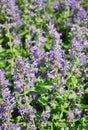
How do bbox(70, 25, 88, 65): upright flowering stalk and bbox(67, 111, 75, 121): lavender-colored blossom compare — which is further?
bbox(70, 25, 88, 65): upright flowering stalk

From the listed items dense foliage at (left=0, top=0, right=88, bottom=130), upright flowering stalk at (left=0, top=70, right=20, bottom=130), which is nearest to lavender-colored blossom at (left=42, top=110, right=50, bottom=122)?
dense foliage at (left=0, top=0, right=88, bottom=130)

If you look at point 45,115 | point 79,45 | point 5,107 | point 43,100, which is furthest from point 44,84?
point 5,107

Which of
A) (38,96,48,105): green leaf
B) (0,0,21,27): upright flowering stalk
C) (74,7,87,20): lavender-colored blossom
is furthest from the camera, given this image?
(74,7,87,20): lavender-colored blossom

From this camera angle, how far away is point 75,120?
5559mm

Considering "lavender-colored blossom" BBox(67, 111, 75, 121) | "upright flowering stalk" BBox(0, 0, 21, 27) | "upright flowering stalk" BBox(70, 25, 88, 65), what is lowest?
"lavender-colored blossom" BBox(67, 111, 75, 121)

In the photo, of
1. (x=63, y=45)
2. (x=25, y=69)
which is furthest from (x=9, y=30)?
(x=25, y=69)

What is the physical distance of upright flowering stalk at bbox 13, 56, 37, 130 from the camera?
16.5 feet

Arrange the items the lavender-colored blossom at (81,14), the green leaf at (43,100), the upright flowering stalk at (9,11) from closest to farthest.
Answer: the green leaf at (43,100) → the upright flowering stalk at (9,11) → the lavender-colored blossom at (81,14)

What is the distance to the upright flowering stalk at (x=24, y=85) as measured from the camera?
16.5 ft

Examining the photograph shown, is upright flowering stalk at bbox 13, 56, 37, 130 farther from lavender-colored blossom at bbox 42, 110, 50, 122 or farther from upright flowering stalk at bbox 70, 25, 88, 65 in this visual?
upright flowering stalk at bbox 70, 25, 88, 65

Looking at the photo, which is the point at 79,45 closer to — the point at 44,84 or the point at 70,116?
the point at 44,84

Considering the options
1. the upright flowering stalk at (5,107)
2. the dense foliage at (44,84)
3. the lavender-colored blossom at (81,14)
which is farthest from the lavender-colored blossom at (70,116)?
the lavender-colored blossom at (81,14)

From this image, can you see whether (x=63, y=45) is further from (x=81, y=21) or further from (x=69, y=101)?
(x=69, y=101)

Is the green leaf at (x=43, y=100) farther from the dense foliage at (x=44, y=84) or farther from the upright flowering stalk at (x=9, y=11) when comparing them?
the upright flowering stalk at (x=9, y=11)
